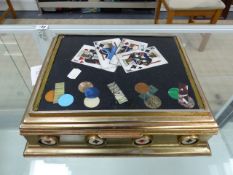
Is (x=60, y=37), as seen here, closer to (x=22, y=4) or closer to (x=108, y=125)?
(x=108, y=125)

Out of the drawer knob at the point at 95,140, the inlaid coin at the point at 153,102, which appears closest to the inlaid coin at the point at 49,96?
the drawer knob at the point at 95,140

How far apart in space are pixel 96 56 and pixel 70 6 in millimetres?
2000

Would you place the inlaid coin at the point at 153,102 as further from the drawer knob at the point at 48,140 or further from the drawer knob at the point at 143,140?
the drawer knob at the point at 48,140

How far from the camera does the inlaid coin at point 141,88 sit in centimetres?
63

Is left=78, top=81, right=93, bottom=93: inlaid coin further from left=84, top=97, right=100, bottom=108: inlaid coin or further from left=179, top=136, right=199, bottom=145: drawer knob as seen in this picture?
left=179, top=136, right=199, bottom=145: drawer knob

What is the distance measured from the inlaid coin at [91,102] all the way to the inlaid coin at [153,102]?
139 millimetres

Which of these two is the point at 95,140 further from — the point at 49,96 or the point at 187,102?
the point at 187,102

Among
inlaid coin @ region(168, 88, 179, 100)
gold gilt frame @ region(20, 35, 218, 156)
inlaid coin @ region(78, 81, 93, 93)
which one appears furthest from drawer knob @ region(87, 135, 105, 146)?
inlaid coin @ region(168, 88, 179, 100)

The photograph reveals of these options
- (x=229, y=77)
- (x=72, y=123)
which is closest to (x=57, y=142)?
(x=72, y=123)

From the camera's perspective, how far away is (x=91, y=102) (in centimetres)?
59

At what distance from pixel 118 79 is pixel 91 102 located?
0.12 metres

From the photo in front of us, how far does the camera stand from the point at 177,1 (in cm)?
179

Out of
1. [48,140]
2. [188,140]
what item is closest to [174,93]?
[188,140]

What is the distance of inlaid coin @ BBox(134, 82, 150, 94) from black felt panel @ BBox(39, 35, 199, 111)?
0.01 meters
